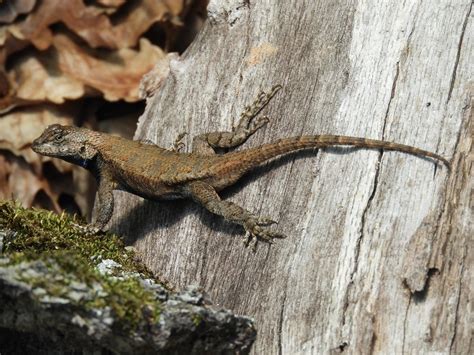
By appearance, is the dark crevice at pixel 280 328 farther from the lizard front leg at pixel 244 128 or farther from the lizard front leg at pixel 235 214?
the lizard front leg at pixel 244 128

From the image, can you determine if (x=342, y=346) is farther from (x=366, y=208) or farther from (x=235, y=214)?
(x=235, y=214)

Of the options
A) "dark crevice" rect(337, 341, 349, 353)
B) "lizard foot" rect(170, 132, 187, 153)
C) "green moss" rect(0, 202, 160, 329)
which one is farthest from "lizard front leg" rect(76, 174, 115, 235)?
"dark crevice" rect(337, 341, 349, 353)

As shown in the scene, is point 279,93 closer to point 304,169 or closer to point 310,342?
point 304,169

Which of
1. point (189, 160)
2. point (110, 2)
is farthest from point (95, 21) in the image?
point (189, 160)

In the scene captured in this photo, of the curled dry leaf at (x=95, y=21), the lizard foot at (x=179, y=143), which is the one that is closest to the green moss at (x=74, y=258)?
the lizard foot at (x=179, y=143)

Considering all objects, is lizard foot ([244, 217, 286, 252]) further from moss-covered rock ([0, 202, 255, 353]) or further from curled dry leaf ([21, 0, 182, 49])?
curled dry leaf ([21, 0, 182, 49])

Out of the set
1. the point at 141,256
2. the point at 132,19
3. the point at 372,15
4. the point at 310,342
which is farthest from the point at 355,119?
the point at 132,19
